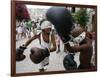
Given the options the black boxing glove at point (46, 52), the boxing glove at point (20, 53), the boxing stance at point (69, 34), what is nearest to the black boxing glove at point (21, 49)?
A: the boxing glove at point (20, 53)

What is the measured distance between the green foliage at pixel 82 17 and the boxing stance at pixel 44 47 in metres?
0.29

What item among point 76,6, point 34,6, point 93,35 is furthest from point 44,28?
point 93,35

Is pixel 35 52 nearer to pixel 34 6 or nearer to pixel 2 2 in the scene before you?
Answer: pixel 34 6

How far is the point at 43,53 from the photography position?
1.76m

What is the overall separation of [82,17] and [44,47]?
488 millimetres

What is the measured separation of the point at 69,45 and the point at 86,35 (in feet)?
0.68

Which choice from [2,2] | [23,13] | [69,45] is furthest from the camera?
[69,45]

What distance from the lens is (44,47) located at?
5.79ft

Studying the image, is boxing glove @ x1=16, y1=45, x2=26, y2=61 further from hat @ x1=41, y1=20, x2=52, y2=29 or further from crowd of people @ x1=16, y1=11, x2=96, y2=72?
hat @ x1=41, y1=20, x2=52, y2=29

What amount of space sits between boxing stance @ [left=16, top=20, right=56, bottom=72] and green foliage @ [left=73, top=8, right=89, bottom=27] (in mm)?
285

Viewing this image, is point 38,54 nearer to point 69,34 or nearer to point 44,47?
point 44,47

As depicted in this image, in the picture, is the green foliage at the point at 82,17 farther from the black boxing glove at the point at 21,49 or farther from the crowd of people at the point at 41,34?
the black boxing glove at the point at 21,49

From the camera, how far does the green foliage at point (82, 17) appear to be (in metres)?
1.86

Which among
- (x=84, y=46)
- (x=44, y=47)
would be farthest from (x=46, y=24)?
(x=84, y=46)
